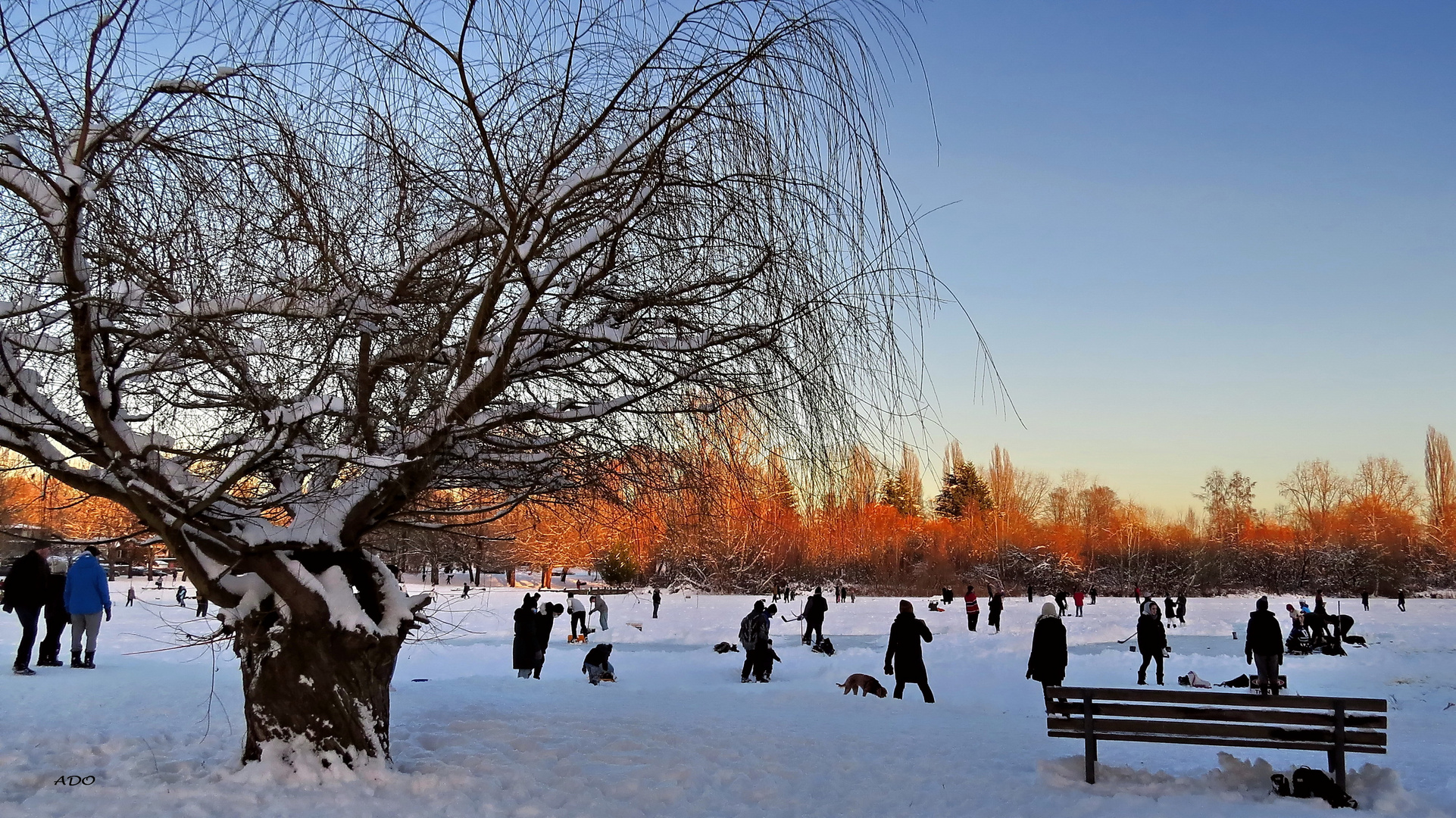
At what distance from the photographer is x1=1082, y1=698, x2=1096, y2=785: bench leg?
25.4 feet

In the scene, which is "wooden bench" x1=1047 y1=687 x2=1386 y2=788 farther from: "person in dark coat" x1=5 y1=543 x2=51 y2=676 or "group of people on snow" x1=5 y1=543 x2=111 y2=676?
"person in dark coat" x1=5 y1=543 x2=51 y2=676

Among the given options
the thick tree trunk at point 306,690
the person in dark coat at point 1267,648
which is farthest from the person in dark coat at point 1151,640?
the thick tree trunk at point 306,690

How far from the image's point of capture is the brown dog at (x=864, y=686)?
13883 mm

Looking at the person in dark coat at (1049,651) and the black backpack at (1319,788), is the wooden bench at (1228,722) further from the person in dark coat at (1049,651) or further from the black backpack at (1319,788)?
the person in dark coat at (1049,651)

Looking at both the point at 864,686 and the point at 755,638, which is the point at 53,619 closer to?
the point at 755,638

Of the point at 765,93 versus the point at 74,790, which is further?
the point at 74,790

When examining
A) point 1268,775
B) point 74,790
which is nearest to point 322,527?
point 74,790

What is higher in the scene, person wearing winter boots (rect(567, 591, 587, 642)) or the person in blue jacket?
the person in blue jacket

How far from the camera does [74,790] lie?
6.15 meters

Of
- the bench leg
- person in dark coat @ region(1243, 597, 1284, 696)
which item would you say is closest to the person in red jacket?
person in dark coat @ region(1243, 597, 1284, 696)

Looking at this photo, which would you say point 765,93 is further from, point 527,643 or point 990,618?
point 990,618

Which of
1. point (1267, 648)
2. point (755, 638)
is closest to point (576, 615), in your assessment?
point (755, 638)

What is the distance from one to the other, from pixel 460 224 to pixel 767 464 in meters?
2.24

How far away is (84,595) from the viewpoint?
12.4 metres
